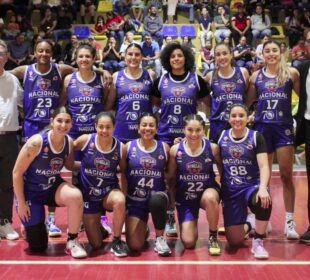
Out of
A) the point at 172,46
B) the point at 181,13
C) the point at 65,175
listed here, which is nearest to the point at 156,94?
the point at 172,46

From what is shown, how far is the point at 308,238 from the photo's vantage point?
4.32m

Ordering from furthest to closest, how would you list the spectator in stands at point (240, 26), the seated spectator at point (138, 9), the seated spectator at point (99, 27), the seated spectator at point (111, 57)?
the seated spectator at point (138, 9)
the seated spectator at point (99, 27)
the spectator in stands at point (240, 26)
the seated spectator at point (111, 57)

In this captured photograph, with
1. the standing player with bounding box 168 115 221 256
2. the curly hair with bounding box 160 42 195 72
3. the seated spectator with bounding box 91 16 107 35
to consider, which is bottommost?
the standing player with bounding box 168 115 221 256

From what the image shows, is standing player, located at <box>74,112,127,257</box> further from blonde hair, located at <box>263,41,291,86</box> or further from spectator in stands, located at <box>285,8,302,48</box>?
spectator in stands, located at <box>285,8,302,48</box>

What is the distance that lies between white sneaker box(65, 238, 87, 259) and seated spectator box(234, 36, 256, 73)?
814cm

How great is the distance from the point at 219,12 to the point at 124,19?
2.60 metres

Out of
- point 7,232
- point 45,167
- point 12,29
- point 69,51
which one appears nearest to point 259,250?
point 45,167

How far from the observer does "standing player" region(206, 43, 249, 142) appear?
4.52 metres

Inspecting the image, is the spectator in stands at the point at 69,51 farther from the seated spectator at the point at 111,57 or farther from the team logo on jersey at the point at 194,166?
the team logo on jersey at the point at 194,166

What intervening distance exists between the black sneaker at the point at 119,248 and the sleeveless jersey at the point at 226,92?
1489mm

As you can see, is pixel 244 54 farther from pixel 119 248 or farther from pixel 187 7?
pixel 119 248

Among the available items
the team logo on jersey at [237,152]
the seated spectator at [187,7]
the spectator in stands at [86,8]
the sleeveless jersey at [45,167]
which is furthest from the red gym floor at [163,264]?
the seated spectator at [187,7]

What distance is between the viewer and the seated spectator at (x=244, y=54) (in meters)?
11.4


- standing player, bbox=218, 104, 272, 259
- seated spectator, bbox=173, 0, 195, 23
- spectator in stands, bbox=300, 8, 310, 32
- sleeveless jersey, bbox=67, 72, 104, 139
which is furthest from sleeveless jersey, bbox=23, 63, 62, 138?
seated spectator, bbox=173, 0, 195, 23
